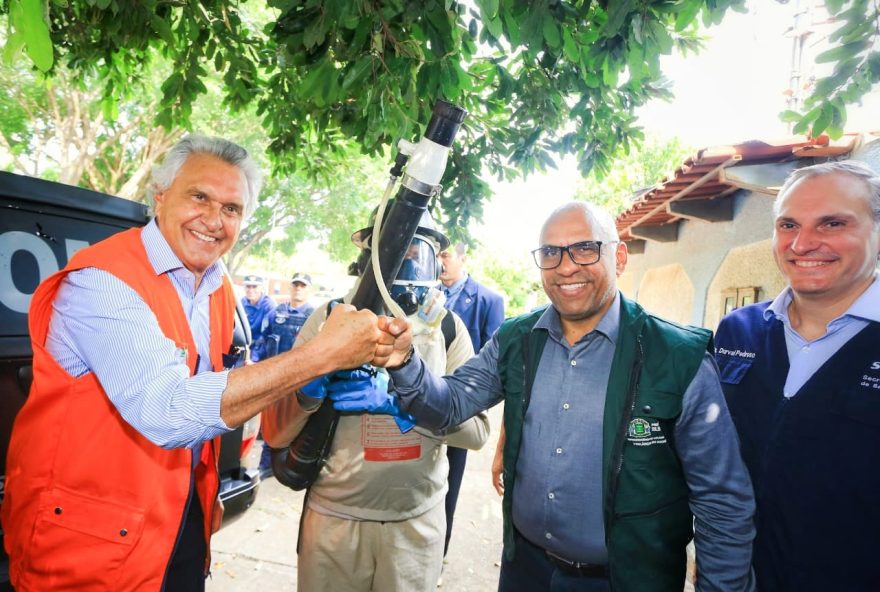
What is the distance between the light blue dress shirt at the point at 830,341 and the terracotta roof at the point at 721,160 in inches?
76.0

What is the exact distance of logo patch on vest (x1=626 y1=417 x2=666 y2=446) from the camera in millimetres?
1827

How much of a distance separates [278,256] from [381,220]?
63969mm

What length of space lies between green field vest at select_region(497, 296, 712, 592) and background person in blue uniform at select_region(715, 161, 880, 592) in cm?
31

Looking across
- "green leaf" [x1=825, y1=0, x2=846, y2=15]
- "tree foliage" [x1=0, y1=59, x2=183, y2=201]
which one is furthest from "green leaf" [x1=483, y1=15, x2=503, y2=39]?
"tree foliage" [x1=0, y1=59, x2=183, y2=201]

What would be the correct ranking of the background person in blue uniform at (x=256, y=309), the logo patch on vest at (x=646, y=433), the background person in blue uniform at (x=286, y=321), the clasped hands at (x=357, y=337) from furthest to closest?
1. the background person in blue uniform at (x=256, y=309)
2. the background person in blue uniform at (x=286, y=321)
3. the logo patch on vest at (x=646, y=433)
4. the clasped hands at (x=357, y=337)

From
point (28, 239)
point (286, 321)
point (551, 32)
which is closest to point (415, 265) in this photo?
point (551, 32)

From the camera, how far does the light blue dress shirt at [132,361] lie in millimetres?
1447

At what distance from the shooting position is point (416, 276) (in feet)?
7.80

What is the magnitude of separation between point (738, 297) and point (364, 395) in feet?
19.3

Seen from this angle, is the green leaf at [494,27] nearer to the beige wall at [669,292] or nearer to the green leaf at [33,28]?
the green leaf at [33,28]

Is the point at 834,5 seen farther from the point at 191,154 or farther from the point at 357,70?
the point at 191,154

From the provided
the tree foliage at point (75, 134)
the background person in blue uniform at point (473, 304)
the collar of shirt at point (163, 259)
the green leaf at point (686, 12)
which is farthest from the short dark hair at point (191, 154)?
the tree foliage at point (75, 134)

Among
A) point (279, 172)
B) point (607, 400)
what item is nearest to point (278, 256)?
point (279, 172)

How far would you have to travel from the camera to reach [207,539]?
81.7 inches
